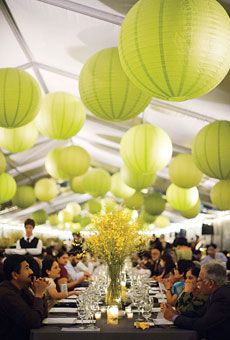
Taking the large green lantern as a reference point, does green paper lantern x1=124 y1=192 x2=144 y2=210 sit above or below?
below

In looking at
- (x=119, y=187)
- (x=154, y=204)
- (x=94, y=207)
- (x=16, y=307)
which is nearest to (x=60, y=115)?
(x=16, y=307)

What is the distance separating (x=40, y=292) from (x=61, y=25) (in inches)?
107

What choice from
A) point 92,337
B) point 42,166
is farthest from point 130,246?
point 42,166

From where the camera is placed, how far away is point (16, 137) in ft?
16.9

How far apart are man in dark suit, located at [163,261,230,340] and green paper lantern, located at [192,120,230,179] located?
1.00 metres

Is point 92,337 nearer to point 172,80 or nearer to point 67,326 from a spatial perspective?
point 67,326

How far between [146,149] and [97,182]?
10.8 ft

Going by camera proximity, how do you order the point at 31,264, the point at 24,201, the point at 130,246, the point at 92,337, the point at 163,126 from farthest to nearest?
the point at 24,201
the point at 163,126
the point at 130,246
the point at 31,264
the point at 92,337

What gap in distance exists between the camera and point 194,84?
7.11 feet

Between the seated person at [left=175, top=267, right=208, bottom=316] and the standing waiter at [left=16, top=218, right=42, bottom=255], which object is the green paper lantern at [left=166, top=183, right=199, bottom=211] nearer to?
the standing waiter at [left=16, top=218, right=42, bottom=255]

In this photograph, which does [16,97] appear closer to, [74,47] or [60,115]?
[60,115]

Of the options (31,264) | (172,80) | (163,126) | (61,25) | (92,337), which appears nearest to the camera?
(172,80)

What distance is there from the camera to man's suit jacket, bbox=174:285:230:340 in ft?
9.80

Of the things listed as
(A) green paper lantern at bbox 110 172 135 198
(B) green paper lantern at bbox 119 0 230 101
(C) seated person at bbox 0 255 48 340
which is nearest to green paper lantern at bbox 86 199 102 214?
(A) green paper lantern at bbox 110 172 135 198
